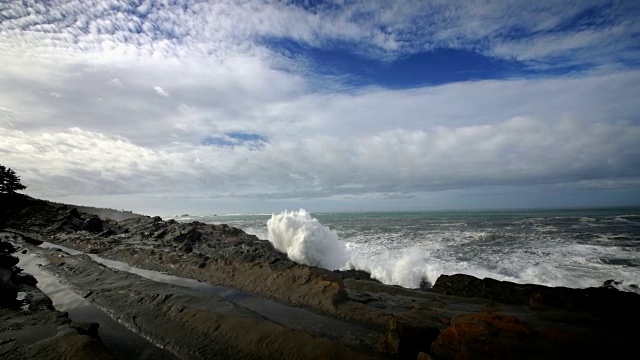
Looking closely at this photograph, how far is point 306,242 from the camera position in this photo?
11195mm

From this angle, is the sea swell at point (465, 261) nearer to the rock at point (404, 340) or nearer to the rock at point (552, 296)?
the rock at point (552, 296)

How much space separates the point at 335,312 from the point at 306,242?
5.53m

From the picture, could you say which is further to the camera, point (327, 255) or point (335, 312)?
point (327, 255)

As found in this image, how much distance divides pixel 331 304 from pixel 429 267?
264 inches

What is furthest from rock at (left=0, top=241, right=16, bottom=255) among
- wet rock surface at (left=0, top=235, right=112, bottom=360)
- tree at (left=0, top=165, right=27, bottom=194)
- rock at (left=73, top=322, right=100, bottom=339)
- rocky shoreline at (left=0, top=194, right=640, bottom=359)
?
tree at (left=0, top=165, right=27, bottom=194)

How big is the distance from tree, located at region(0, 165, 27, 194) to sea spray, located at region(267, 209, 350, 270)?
30.9 meters

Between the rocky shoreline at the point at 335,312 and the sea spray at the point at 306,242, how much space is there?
137cm

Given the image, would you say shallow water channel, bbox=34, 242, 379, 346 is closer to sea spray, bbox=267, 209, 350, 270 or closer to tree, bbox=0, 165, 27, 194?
sea spray, bbox=267, 209, 350, 270

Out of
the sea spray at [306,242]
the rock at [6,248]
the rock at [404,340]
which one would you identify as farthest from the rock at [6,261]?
the rock at [404,340]

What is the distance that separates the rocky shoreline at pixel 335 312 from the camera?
12.5 ft

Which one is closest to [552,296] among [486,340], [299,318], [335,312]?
[486,340]

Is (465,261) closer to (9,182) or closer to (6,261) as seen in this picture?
(6,261)

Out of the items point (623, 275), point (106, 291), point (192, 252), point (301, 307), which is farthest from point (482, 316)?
point (623, 275)

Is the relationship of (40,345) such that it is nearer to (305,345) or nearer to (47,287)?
(305,345)
